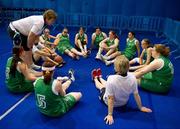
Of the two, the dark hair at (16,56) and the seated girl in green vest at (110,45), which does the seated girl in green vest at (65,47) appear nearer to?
the seated girl in green vest at (110,45)

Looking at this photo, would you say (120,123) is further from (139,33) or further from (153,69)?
(139,33)

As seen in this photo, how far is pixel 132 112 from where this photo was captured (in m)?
4.50

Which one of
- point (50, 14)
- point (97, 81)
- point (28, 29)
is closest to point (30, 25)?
point (28, 29)

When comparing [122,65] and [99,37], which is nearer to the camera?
[122,65]

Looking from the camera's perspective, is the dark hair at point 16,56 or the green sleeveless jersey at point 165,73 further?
the green sleeveless jersey at point 165,73

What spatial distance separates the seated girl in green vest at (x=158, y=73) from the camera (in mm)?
4980

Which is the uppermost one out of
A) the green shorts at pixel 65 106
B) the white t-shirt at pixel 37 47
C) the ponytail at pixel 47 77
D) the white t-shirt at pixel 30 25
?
the white t-shirt at pixel 30 25

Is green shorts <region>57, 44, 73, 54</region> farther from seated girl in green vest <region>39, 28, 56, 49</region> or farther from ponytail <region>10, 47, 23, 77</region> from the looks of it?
ponytail <region>10, 47, 23, 77</region>

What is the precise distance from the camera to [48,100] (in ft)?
12.8

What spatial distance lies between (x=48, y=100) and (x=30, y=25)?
92.0 inches

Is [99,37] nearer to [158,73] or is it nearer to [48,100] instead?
[158,73]

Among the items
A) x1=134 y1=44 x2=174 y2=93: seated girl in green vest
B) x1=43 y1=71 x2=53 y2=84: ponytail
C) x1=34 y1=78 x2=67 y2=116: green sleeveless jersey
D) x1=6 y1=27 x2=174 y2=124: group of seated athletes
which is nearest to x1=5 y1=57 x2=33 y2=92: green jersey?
x1=6 y1=27 x2=174 y2=124: group of seated athletes

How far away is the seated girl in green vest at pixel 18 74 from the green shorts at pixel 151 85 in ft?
8.35

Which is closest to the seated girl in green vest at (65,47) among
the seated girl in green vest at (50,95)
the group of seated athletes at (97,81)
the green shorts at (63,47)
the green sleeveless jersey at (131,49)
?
the green shorts at (63,47)
